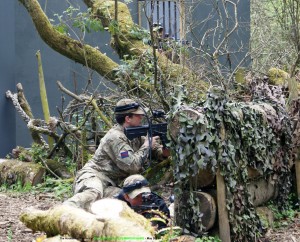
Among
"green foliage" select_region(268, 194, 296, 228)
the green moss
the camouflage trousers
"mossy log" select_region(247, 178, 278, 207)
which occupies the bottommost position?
"green foliage" select_region(268, 194, 296, 228)

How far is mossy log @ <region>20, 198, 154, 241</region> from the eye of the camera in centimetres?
400

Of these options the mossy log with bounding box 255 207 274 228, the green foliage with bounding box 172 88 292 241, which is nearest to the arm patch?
the green foliage with bounding box 172 88 292 241

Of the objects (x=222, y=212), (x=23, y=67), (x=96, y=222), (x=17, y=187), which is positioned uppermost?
(x=23, y=67)

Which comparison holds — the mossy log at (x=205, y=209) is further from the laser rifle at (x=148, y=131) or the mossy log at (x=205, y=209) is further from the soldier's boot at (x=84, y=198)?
the laser rifle at (x=148, y=131)

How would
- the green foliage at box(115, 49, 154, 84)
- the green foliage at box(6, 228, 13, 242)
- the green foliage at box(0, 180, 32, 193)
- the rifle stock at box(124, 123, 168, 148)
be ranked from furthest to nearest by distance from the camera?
the green foliage at box(0, 180, 32, 193) → the green foliage at box(115, 49, 154, 84) → the rifle stock at box(124, 123, 168, 148) → the green foliage at box(6, 228, 13, 242)

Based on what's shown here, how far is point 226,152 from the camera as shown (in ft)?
20.8

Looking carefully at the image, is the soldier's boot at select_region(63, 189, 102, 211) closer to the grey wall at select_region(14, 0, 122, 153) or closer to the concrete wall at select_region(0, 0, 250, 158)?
the concrete wall at select_region(0, 0, 250, 158)

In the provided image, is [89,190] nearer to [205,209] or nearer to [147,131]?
[147,131]

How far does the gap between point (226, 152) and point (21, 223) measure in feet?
9.37

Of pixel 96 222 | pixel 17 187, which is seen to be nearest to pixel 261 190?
pixel 96 222

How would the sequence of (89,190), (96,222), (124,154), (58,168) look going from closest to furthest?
(96,222)
(89,190)
(124,154)
(58,168)

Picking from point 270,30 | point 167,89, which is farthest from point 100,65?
point 270,30

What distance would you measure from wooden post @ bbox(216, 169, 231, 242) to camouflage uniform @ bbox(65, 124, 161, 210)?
1178 mm

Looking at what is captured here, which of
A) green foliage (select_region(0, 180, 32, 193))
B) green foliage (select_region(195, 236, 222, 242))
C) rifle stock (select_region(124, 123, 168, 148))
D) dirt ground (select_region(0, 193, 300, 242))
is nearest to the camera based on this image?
green foliage (select_region(195, 236, 222, 242))
